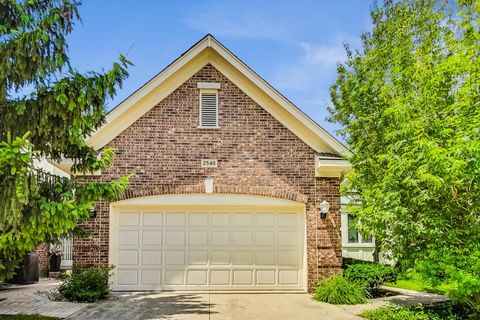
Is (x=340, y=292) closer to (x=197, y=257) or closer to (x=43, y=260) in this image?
(x=197, y=257)

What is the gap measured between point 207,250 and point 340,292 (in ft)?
12.5

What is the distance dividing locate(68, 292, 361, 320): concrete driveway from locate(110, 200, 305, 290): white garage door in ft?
1.54

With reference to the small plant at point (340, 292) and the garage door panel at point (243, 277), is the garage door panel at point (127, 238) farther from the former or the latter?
the small plant at point (340, 292)

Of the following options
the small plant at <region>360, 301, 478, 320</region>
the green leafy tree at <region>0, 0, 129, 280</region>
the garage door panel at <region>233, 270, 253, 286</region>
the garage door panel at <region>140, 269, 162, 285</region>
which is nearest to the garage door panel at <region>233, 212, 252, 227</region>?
the garage door panel at <region>233, 270, 253, 286</region>

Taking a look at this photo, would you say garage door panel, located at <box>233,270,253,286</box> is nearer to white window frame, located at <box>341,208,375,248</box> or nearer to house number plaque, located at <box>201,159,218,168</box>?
house number plaque, located at <box>201,159,218,168</box>

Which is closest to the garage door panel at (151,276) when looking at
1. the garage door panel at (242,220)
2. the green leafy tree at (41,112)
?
the garage door panel at (242,220)

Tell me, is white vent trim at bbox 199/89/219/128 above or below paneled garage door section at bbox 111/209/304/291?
above

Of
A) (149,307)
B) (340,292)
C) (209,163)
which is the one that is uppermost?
(209,163)

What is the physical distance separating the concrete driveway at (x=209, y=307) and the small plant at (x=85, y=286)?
34 centimetres

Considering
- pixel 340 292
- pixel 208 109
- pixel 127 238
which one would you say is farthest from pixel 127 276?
pixel 340 292

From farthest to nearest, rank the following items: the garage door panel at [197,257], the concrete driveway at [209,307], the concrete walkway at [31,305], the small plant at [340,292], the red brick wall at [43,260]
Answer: the red brick wall at [43,260] → the garage door panel at [197,257] → the small plant at [340,292] → the concrete walkway at [31,305] → the concrete driveway at [209,307]

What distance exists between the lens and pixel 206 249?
13156 millimetres

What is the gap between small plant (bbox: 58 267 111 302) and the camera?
1138cm

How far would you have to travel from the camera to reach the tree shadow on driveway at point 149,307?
975cm
